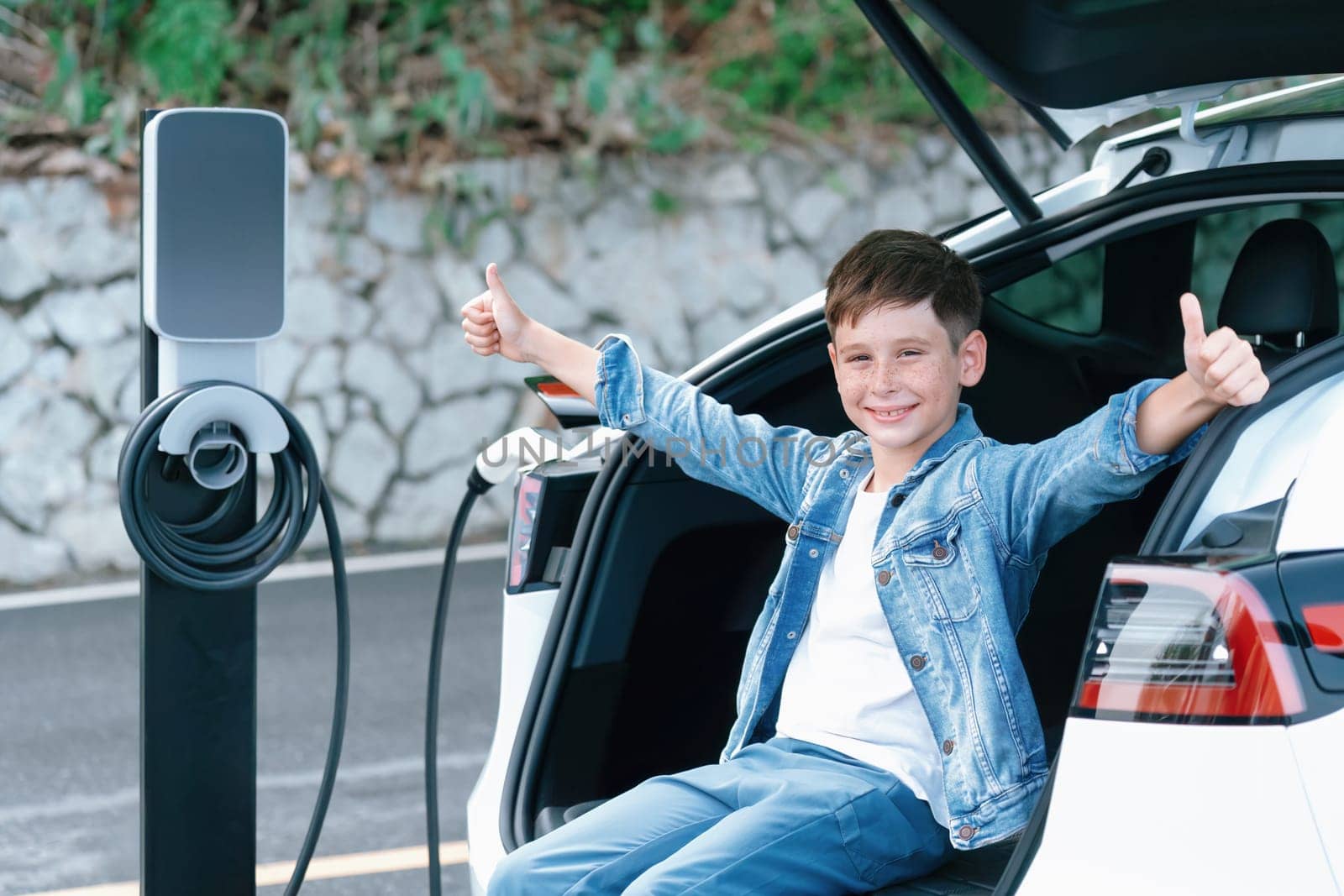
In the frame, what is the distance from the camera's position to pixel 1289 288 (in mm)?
2277

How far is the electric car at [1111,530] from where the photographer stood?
1501 millimetres

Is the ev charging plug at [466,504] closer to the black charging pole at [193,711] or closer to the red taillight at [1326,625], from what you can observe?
the black charging pole at [193,711]

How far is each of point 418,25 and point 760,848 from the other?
7.07 m

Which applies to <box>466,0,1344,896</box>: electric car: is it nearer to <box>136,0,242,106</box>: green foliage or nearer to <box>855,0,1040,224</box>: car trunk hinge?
<box>855,0,1040,224</box>: car trunk hinge

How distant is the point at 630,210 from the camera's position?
26.5 feet

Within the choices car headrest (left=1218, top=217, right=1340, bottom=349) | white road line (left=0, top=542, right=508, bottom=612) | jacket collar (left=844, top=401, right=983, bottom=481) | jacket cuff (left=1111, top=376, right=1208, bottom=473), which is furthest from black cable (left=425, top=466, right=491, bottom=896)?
white road line (left=0, top=542, right=508, bottom=612)

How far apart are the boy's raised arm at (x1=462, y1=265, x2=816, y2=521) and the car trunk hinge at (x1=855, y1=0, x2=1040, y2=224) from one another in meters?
0.67

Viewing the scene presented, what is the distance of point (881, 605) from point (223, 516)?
37.9 inches

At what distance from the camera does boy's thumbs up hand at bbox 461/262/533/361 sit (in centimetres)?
244

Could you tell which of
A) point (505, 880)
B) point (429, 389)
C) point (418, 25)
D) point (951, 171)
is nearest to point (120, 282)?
point (429, 389)

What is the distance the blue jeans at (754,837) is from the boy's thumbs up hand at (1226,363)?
2.28 feet

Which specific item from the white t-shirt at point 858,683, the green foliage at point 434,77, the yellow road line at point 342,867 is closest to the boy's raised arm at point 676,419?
the white t-shirt at point 858,683

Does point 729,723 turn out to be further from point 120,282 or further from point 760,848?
point 120,282

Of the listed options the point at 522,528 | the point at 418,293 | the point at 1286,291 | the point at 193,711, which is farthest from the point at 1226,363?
the point at 418,293
